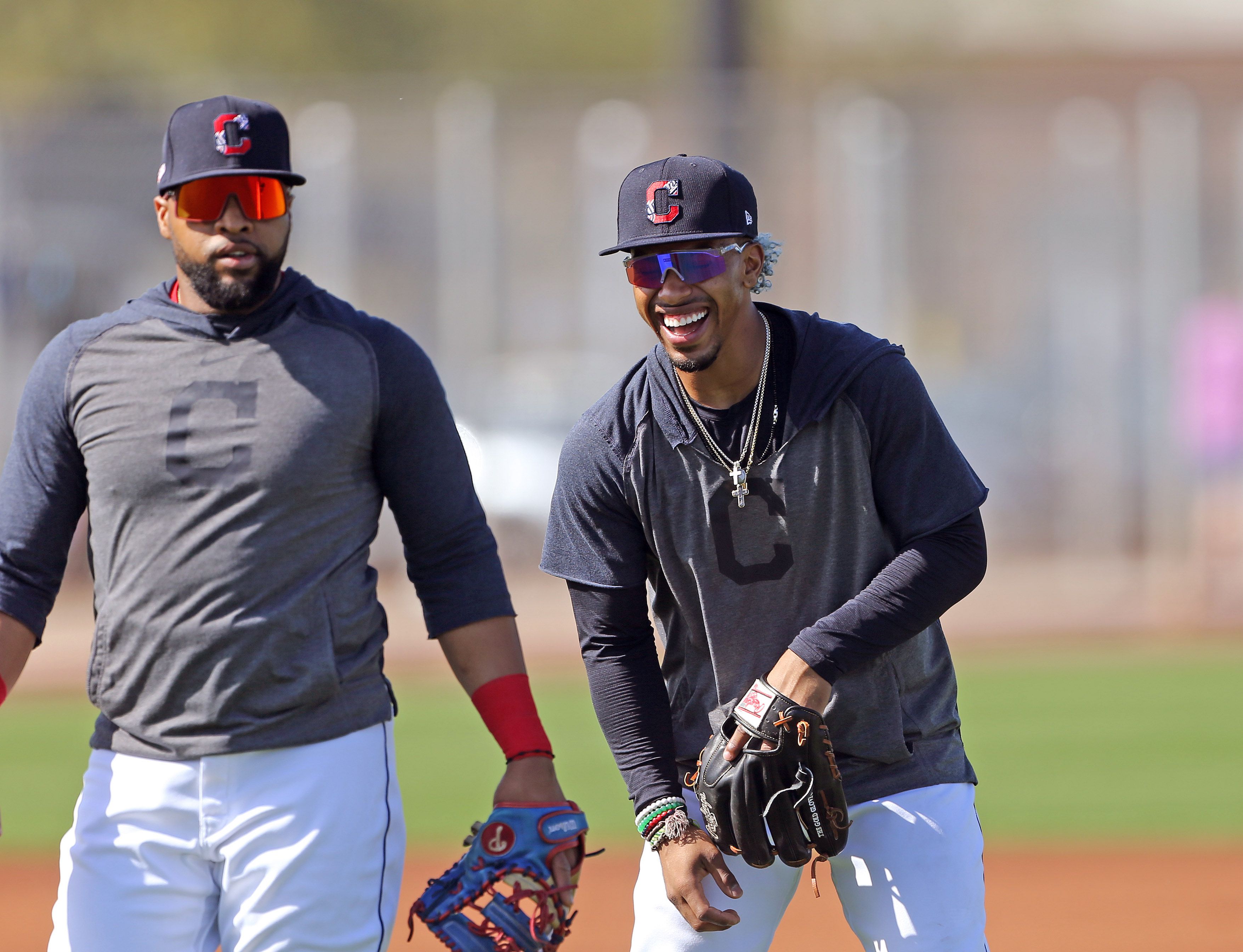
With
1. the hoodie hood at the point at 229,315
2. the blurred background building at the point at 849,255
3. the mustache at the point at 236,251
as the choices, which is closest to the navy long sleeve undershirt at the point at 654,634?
the hoodie hood at the point at 229,315

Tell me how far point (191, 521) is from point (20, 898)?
5.05 m

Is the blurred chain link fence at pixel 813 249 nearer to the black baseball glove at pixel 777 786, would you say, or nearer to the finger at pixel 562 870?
the finger at pixel 562 870

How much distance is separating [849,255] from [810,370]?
15.2 meters

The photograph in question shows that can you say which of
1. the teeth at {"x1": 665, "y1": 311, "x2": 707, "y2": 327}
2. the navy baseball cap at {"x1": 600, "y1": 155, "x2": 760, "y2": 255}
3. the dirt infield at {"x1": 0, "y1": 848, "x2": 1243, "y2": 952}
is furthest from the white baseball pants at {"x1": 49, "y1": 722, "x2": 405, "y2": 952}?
the dirt infield at {"x1": 0, "y1": 848, "x2": 1243, "y2": 952}

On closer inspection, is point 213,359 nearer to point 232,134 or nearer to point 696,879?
point 232,134

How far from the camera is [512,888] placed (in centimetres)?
332

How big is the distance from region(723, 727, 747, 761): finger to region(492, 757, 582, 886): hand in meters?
0.39

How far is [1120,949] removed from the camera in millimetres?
6602

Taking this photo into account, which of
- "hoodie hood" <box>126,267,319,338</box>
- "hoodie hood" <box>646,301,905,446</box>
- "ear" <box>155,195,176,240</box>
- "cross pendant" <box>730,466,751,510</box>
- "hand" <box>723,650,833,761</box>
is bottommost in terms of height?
"hand" <box>723,650,833,761</box>

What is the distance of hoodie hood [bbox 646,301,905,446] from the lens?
3154 millimetres

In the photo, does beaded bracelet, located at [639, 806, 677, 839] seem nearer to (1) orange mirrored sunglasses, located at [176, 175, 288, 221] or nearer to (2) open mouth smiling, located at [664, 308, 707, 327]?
(2) open mouth smiling, located at [664, 308, 707, 327]

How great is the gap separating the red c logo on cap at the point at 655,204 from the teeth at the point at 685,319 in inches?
7.0

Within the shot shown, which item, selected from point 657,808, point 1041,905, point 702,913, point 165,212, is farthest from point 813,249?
point 702,913

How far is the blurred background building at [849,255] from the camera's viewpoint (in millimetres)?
17984
